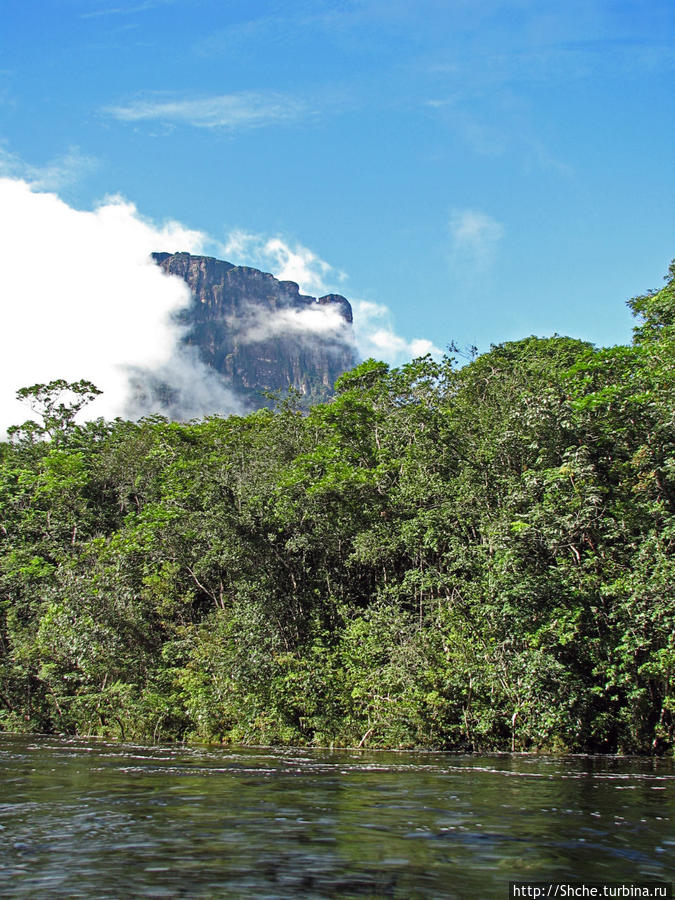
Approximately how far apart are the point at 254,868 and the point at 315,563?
21799 millimetres

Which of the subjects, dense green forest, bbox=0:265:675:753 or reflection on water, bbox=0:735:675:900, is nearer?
reflection on water, bbox=0:735:675:900

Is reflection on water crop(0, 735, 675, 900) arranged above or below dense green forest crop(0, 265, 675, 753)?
below

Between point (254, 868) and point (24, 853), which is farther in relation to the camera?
point (24, 853)

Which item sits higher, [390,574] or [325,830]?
[390,574]

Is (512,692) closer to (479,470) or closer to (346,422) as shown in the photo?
(479,470)

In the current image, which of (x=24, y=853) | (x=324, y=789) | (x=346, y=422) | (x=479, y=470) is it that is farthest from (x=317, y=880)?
(x=346, y=422)

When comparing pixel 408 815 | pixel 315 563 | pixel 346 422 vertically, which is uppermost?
pixel 346 422

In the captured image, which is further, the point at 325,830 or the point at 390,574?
the point at 390,574

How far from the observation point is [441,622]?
22547 mm

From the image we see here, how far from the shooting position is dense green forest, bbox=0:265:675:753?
61.4 ft

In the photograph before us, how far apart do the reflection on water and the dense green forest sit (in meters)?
4.13

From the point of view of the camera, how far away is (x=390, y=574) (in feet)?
88.3

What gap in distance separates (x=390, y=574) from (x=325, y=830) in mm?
18900

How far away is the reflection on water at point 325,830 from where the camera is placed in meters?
5.95
